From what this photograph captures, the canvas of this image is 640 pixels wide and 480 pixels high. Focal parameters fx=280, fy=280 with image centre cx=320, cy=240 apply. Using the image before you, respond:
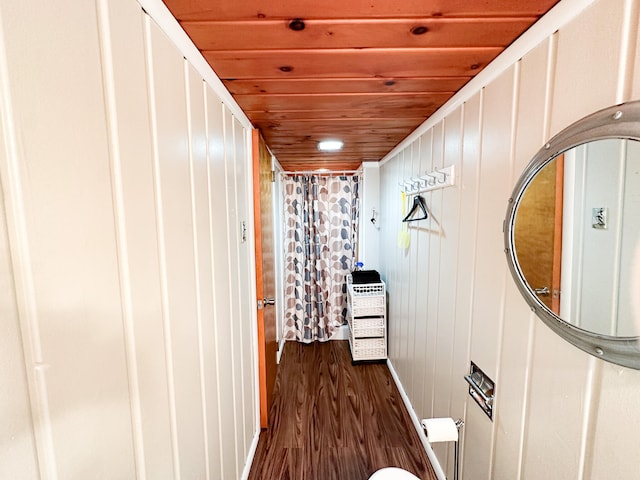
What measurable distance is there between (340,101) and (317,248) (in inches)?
88.5

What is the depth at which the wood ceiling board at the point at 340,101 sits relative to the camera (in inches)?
56.2

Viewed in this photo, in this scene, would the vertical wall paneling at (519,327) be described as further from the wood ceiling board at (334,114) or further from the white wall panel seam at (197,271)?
the white wall panel seam at (197,271)

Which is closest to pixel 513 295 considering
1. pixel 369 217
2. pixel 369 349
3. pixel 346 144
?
pixel 346 144

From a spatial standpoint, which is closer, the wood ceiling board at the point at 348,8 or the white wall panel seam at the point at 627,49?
the white wall panel seam at the point at 627,49

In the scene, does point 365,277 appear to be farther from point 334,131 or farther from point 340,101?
point 340,101

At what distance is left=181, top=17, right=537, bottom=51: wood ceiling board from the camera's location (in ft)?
2.89

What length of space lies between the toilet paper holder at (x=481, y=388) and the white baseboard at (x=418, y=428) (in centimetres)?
69

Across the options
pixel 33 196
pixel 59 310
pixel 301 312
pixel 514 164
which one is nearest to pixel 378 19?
pixel 514 164

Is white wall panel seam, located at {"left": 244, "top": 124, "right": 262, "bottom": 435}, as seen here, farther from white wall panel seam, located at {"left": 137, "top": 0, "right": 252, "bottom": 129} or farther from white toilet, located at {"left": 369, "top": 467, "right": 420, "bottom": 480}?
white toilet, located at {"left": 369, "top": 467, "right": 420, "bottom": 480}

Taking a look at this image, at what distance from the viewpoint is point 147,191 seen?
71cm

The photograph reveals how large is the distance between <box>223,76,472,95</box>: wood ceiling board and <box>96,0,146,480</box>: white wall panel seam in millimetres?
747

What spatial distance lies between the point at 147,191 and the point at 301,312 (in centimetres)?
309

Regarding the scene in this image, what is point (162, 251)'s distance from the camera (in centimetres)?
77

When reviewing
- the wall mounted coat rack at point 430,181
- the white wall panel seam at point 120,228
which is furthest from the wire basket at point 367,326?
the white wall panel seam at point 120,228
